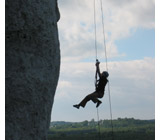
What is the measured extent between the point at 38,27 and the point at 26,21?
34 centimetres

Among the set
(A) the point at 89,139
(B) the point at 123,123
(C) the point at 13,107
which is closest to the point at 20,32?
(C) the point at 13,107

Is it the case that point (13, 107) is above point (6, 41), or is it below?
below

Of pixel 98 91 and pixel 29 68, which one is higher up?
pixel 29 68

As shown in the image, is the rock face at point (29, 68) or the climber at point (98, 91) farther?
the climber at point (98, 91)

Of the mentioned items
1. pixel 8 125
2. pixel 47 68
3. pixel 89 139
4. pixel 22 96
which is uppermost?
pixel 47 68

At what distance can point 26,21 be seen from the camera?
31.8 ft

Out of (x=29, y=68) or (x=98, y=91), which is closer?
(x=29, y=68)

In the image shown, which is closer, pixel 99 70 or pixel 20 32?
pixel 20 32

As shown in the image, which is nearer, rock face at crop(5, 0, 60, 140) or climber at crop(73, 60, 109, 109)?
rock face at crop(5, 0, 60, 140)

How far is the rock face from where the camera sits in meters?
9.23

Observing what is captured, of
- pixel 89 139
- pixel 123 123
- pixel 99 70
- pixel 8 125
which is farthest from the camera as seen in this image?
pixel 123 123

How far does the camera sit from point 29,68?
9.57 metres

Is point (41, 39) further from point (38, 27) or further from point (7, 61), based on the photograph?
point (7, 61)

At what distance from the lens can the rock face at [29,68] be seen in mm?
9234
